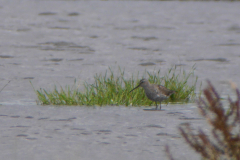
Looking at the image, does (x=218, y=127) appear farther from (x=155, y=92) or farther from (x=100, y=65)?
(x=100, y=65)

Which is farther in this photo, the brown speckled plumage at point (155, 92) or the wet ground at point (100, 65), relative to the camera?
the brown speckled plumage at point (155, 92)

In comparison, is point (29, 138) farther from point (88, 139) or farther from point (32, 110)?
point (32, 110)

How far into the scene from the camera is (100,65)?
51.2ft

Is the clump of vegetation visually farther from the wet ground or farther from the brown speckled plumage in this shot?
the brown speckled plumage

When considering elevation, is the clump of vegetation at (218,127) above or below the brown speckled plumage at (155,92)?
above

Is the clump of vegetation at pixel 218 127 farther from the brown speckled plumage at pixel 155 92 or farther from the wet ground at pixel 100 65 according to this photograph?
the brown speckled plumage at pixel 155 92

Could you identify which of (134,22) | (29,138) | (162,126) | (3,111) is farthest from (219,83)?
(134,22)

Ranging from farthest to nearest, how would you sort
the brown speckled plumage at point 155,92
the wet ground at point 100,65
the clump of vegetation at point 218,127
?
the brown speckled plumage at point 155,92
the wet ground at point 100,65
the clump of vegetation at point 218,127

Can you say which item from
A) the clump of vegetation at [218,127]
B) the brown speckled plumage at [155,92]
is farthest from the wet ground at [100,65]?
the clump of vegetation at [218,127]

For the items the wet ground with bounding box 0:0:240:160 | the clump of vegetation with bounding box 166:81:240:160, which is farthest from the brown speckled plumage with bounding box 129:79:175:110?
the clump of vegetation with bounding box 166:81:240:160

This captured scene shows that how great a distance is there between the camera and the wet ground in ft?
22.6

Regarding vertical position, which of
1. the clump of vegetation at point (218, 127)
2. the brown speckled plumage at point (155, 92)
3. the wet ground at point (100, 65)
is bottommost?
the wet ground at point (100, 65)

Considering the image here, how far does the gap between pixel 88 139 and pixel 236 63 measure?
10.2 metres

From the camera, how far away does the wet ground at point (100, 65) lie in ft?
22.6
